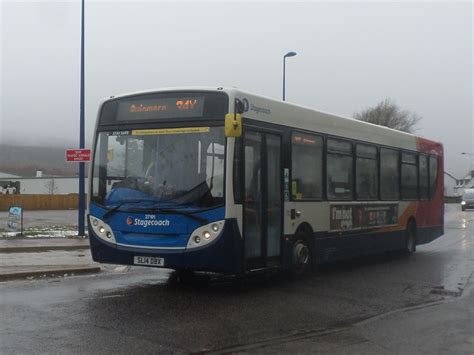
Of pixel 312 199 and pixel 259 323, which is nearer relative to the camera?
pixel 259 323

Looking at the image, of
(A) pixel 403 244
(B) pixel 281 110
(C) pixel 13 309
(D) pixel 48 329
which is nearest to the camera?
(D) pixel 48 329

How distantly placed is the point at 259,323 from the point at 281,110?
14.0ft

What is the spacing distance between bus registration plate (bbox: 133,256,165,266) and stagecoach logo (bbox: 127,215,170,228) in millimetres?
498

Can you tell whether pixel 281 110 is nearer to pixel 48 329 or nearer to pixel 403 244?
pixel 48 329

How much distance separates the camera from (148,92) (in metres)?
9.88

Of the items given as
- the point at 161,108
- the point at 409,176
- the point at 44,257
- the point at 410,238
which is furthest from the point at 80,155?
the point at 410,238

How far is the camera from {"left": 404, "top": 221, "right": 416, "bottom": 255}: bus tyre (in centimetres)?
1581

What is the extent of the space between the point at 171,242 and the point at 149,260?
1.56 feet

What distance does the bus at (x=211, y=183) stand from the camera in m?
9.02

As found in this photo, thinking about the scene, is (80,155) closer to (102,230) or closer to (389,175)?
(102,230)

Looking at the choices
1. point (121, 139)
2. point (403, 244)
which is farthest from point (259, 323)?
point (403, 244)

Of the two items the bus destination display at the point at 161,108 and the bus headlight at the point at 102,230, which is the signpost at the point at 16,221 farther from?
the bus destination display at the point at 161,108

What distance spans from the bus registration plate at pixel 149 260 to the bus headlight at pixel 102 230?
575 millimetres

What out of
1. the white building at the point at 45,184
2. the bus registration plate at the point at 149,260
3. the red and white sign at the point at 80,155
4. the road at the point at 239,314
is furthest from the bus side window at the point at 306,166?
the white building at the point at 45,184
